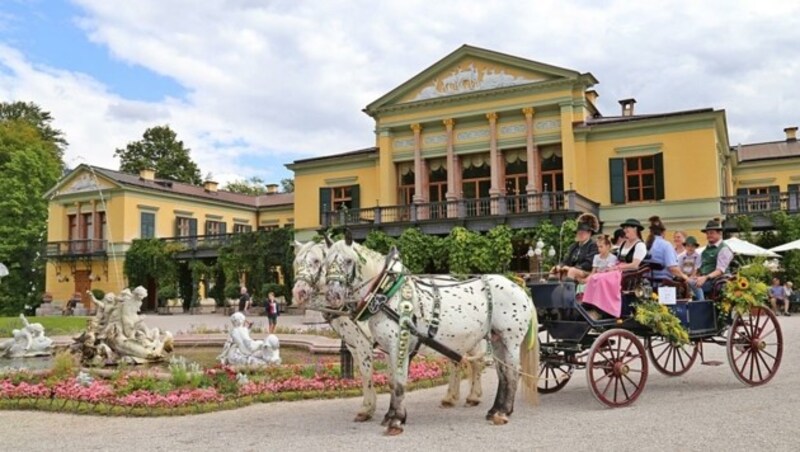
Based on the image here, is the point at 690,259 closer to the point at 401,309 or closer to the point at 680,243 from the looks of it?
the point at 680,243

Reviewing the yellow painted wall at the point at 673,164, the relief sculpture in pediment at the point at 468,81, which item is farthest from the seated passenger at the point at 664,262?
the relief sculpture in pediment at the point at 468,81

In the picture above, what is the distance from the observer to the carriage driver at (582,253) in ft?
26.4

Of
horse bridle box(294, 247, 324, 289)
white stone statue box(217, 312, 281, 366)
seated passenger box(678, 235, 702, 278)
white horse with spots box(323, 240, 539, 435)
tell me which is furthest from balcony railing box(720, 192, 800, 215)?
horse bridle box(294, 247, 324, 289)

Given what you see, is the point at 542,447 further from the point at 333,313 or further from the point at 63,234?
the point at 63,234

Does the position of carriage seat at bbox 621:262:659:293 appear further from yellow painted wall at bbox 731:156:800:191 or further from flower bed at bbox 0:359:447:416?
yellow painted wall at bbox 731:156:800:191

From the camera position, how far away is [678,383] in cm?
898

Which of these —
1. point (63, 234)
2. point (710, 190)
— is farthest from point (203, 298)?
point (710, 190)

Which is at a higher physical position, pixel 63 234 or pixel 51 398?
pixel 63 234

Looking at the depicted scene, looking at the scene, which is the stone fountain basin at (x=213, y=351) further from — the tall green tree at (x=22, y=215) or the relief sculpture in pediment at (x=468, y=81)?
the tall green tree at (x=22, y=215)

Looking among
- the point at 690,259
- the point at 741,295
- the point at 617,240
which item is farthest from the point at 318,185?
the point at 741,295

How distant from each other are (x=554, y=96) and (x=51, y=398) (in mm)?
26440

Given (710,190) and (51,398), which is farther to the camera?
(710,190)

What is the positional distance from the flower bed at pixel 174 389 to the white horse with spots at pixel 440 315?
2.25 m

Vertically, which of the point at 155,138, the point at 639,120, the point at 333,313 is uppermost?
the point at 155,138
